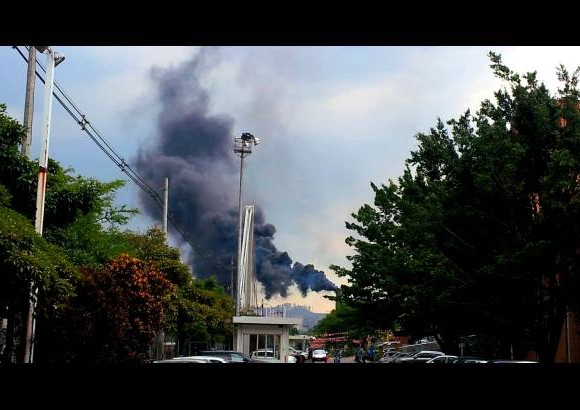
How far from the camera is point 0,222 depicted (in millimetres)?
14000

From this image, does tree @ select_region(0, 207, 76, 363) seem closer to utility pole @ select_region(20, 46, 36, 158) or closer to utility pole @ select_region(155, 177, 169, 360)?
utility pole @ select_region(20, 46, 36, 158)

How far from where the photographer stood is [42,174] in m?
17.1

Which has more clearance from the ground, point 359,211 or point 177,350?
point 359,211

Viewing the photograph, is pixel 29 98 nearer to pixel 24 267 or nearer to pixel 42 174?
pixel 42 174

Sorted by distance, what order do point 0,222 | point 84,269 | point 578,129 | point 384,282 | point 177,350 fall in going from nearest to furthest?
point 0,222
point 84,269
point 578,129
point 384,282
point 177,350

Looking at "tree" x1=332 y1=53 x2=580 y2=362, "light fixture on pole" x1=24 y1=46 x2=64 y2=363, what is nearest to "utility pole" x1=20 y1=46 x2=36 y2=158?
"light fixture on pole" x1=24 y1=46 x2=64 y2=363

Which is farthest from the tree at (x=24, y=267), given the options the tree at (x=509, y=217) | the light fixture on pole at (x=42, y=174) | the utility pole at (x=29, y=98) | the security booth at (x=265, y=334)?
the security booth at (x=265, y=334)

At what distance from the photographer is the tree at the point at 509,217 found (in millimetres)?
21547

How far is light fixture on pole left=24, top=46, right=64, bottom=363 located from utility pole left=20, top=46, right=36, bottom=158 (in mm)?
632
